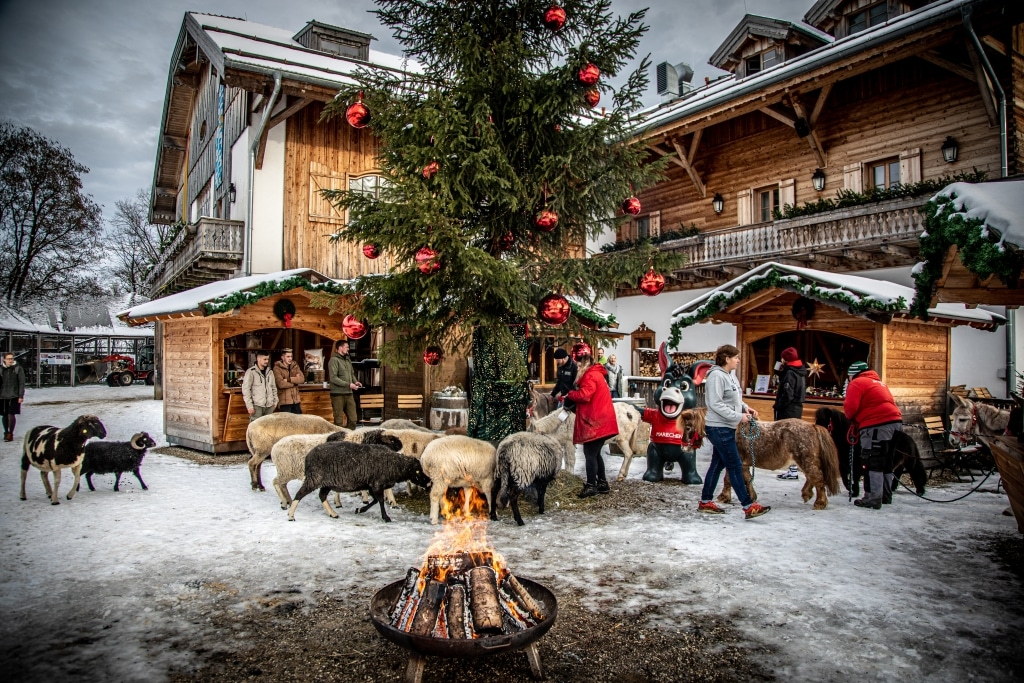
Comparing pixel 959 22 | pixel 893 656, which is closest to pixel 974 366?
pixel 959 22

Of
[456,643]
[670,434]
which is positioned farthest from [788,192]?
[456,643]

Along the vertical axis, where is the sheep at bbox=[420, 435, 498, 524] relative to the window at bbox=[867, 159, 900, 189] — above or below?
below

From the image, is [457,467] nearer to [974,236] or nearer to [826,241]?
[974,236]

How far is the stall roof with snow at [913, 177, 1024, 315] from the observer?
446 centimetres

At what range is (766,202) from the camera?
1780cm

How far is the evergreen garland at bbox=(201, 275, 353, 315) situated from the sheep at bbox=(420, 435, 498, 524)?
3848 millimetres

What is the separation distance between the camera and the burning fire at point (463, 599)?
306 cm

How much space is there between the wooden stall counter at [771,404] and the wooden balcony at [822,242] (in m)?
3.39

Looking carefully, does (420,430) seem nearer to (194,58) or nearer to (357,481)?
(357,481)

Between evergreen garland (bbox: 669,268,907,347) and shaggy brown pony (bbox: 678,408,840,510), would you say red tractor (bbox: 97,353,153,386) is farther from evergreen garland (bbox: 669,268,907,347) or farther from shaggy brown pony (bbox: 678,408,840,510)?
shaggy brown pony (bbox: 678,408,840,510)

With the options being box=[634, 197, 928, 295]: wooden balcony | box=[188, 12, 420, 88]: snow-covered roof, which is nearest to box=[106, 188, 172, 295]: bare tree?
box=[188, 12, 420, 88]: snow-covered roof

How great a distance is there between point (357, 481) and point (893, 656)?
4.66 meters

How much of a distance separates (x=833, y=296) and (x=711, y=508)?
16.5ft

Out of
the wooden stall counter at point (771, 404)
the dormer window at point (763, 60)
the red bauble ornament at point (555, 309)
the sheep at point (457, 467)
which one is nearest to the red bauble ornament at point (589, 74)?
the red bauble ornament at point (555, 309)
